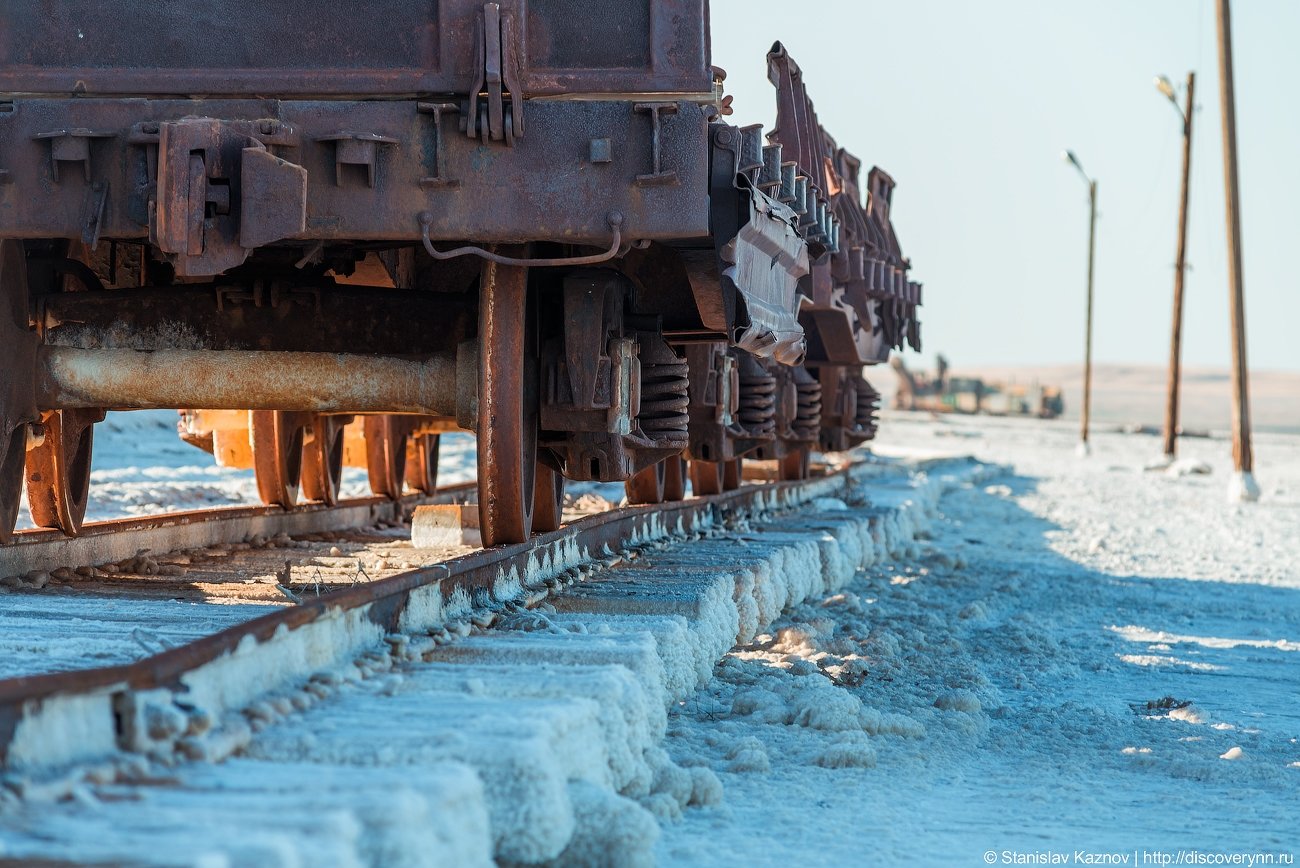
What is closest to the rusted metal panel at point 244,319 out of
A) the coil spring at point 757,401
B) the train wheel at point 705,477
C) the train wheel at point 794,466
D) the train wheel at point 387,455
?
the coil spring at point 757,401

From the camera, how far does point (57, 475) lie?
6.13 meters

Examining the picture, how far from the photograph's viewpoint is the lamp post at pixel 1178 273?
2767 centimetres

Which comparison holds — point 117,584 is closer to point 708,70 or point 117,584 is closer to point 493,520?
point 493,520

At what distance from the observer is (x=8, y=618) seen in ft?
13.1

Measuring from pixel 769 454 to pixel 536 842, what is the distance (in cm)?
818

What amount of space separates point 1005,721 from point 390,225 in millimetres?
2284

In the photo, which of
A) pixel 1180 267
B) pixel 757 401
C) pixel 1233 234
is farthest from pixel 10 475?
pixel 1180 267

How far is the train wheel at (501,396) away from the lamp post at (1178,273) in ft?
77.9

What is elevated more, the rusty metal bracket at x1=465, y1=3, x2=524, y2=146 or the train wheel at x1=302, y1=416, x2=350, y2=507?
the rusty metal bracket at x1=465, y1=3, x2=524, y2=146

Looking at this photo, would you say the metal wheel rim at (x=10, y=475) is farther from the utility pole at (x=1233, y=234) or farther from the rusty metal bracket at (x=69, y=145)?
the utility pole at (x=1233, y=234)

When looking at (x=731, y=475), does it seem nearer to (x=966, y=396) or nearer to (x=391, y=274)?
(x=391, y=274)

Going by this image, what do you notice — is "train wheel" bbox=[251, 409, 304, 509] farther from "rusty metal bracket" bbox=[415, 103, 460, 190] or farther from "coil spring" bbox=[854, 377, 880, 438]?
"coil spring" bbox=[854, 377, 880, 438]

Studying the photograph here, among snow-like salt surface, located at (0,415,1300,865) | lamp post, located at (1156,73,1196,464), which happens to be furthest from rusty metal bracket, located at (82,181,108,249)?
lamp post, located at (1156,73,1196,464)

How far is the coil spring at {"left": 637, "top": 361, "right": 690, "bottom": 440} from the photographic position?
249 inches
